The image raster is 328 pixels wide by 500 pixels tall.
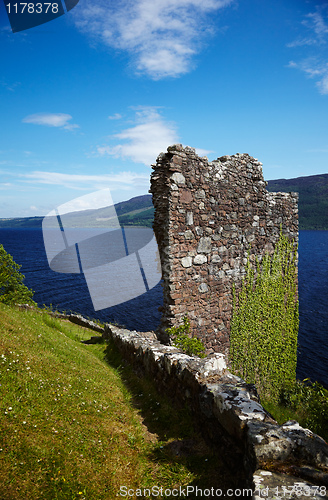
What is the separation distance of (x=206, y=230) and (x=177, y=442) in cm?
637

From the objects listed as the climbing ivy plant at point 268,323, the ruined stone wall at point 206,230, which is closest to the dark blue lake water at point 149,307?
the climbing ivy plant at point 268,323

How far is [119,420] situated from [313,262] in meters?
80.8

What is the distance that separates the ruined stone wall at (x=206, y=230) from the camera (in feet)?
29.1

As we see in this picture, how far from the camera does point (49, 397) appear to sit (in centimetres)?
488

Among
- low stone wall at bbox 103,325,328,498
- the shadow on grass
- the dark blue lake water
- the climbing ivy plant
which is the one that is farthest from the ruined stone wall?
the dark blue lake water

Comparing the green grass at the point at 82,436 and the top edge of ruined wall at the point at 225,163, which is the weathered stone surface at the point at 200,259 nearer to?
the top edge of ruined wall at the point at 225,163

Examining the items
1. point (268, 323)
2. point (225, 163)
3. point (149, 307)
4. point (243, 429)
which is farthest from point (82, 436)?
point (149, 307)

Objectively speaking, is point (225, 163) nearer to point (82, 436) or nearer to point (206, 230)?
point (206, 230)

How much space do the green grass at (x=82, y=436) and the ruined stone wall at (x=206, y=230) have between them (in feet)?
11.4

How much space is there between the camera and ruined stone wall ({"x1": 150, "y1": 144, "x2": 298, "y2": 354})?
8.86 m

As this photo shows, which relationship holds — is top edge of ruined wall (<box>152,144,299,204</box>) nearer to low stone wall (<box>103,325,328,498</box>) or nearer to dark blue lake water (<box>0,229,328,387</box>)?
low stone wall (<box>103,325,328,498</box>)

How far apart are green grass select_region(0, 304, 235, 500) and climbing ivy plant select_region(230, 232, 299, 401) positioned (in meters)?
5.84

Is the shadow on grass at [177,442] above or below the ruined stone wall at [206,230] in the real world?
below

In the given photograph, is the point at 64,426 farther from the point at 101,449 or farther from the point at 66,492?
the point at 66,492
